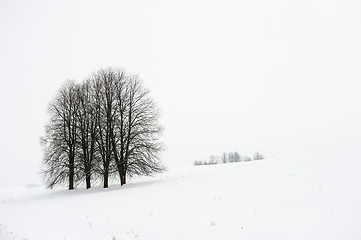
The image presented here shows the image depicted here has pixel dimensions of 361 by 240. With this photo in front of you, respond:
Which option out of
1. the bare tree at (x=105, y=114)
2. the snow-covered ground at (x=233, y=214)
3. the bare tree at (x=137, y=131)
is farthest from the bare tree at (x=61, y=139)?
the snow-covered ground at (x=233, y=214)

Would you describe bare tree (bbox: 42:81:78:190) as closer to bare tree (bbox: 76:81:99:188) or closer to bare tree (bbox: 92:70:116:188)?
bare tree (bbox: 76:81:99:188)

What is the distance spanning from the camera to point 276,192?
13.4 meters

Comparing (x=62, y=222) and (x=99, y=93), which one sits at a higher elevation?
(x=99, y=93)

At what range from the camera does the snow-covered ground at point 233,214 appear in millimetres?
8773

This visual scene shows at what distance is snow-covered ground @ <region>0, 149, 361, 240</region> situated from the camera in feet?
28.8

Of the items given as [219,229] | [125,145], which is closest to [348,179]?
[219,229]

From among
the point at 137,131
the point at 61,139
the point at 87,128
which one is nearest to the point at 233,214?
the point at 137,131

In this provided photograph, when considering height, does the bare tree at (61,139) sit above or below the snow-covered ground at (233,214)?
above

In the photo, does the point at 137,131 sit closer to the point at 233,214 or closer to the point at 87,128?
the point at 87,128

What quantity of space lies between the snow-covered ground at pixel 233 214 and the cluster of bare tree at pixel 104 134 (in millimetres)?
9433

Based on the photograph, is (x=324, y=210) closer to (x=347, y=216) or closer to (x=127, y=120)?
(x=347, y=216)

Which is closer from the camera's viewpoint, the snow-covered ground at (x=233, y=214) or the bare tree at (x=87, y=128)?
the snow-covered ground at (x=233, y=214)

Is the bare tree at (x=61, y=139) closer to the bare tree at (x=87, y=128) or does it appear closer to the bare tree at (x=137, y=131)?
the bare tree at (x=87, y=128)

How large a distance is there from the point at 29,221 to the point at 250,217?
11845mm
